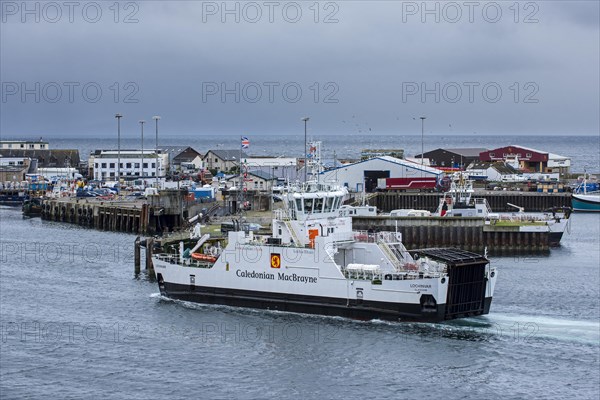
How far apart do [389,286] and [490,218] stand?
91.3ft

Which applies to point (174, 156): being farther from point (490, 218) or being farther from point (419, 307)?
point (419, 307)

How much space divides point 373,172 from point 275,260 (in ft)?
181

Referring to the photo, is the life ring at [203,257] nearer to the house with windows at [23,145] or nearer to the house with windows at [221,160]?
the house with windows at [221,160]

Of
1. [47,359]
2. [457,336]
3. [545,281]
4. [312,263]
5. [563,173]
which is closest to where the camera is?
[47,359]

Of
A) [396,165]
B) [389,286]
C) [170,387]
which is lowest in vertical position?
[170,387]

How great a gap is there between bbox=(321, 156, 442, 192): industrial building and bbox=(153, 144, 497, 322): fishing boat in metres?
49.8

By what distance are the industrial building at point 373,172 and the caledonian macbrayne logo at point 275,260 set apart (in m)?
53.8

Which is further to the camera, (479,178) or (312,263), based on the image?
(479,178)

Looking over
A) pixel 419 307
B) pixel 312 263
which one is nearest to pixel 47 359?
pixel 312 263

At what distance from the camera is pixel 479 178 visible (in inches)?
4466

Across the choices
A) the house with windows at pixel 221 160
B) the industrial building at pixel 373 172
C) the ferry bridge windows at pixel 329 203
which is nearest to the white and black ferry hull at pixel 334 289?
the ferry bridge windows at pixel 329 203

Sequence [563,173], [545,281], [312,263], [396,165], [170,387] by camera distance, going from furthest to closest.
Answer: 1. [563,173]
2. [396,165]
3. [545,281]
4. [312,263]
5. [170,387]

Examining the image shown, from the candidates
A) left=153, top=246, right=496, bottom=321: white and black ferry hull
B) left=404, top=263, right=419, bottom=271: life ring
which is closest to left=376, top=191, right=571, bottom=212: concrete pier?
left=153, top=246, right=496, bottom=321: white and black ferry hull

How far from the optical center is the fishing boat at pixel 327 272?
139 ft
